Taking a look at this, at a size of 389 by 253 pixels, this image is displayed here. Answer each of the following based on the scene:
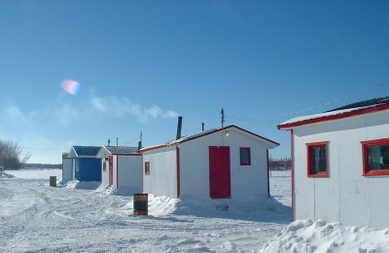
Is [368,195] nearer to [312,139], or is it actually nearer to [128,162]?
[312,139]

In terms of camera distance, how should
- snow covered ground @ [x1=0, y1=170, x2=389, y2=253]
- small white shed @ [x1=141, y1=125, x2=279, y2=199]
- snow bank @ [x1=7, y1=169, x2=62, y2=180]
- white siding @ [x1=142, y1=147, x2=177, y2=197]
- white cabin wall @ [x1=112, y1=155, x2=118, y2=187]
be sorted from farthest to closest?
snow bank @ [x1=7, y1=169, x2=62, y2=180] → white cabin wall @ [x1=112, y1=155, x2=118, y2=187] → white siding @ [x1=142, y1=147, x2=177, y2=197] → small white shed @ [x1=141, y1=125, x2=279, y2=199] → snow covered ground @ [x1=0, y1=170, x2=389, y2=253]

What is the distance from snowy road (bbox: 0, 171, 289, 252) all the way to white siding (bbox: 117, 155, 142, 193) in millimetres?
11730

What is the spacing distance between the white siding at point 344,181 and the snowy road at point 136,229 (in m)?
1.63

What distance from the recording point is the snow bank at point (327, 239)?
29.5 ft

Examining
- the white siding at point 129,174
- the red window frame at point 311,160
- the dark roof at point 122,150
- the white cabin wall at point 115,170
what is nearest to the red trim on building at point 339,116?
the red window frame at point 311,160

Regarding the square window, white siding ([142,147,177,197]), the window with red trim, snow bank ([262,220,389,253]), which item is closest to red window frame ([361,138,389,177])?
snow bank ([262,220,389,253])

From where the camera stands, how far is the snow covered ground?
32.9 feet

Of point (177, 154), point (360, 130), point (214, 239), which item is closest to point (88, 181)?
point (177, 154)

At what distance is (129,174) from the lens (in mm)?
34375

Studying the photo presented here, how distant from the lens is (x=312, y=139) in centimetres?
1180

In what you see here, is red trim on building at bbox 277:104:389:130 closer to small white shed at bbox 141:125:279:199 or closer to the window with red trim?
small white shed at bbox 141:125:279:199

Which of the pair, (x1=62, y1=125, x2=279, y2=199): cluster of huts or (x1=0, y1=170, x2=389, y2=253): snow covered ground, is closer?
(x1=0, y1=170, x2=389, y2=253): snow covered ground

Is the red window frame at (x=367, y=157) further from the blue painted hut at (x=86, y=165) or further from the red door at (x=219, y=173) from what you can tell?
the blue painted hut at (x=86, y=165)

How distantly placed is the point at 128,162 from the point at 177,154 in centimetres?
1450
